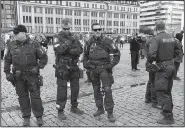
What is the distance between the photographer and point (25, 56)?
4.80m

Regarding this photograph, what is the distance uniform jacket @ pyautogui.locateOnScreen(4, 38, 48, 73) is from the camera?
15.8 feet

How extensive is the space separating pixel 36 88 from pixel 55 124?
867mm

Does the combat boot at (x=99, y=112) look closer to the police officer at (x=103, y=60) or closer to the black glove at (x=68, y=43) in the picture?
the police officer at (x=103, y=60)

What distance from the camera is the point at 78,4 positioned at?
95.5m

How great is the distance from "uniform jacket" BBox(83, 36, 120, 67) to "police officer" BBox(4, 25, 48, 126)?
3.53ft

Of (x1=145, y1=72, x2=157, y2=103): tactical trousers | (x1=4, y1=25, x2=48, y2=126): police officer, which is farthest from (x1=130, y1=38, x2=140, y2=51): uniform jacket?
(x1=4, y1=25, x2=48, y2=126): police officer

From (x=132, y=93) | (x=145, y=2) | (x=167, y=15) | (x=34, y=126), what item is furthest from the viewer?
(x=145, y=2)

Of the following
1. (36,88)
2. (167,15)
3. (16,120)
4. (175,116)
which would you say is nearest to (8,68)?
(36,88)

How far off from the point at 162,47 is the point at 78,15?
3699 inches

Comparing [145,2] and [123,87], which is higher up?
[145,2]

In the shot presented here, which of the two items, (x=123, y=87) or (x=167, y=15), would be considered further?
(x=167, y=15)

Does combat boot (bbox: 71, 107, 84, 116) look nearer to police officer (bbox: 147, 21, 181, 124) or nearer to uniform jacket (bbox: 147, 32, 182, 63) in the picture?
police officer (bbox: 147, 21, 181, 124)

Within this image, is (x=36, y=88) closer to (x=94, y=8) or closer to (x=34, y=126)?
(x=34, y=126)

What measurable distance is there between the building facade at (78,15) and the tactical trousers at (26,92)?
233 feet
